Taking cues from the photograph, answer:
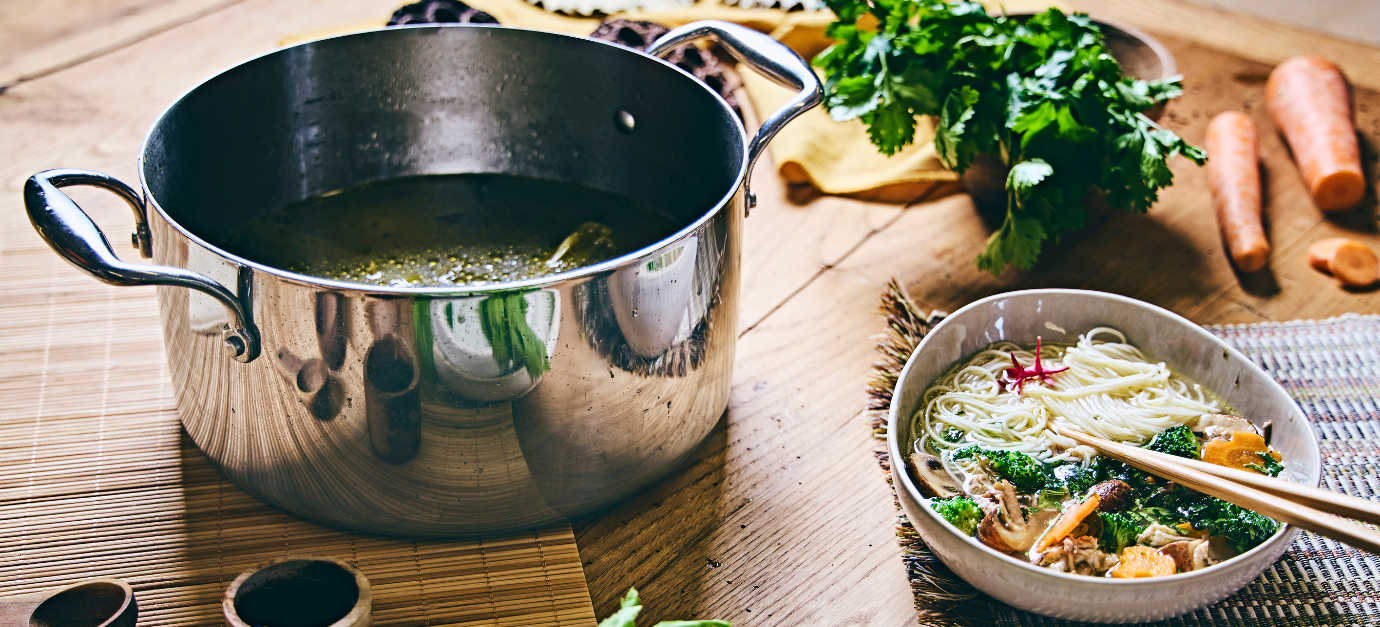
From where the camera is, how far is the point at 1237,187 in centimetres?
166

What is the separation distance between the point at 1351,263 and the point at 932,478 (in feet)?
3.09

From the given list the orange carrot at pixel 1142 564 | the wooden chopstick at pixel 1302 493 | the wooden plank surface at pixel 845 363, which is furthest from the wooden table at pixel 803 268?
the wooden chopstick at pixel 1302 493

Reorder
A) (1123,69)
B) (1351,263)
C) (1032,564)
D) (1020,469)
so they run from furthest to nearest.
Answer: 1. (1123,69)
2. (1351,263)
3. (1020,469)
4. (1032,564)

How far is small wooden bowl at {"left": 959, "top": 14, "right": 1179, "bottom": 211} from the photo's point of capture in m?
1.60

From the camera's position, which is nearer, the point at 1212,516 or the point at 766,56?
the point at 1212,516

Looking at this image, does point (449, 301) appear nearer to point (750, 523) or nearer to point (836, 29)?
point (750, 523)

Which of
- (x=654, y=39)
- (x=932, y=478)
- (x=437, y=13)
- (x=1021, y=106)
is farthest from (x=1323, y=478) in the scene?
(x=437, y=13)

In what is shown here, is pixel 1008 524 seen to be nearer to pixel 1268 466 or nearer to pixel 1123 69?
pixel 1268 466

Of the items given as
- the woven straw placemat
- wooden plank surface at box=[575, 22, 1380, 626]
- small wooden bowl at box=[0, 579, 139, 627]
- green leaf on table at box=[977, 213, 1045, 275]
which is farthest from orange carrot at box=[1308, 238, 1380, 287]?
small wooden bowl at box=[0, 579, 139, 627]

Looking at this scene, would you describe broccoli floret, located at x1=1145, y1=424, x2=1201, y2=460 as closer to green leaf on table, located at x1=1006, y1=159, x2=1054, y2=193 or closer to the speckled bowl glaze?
the speckled bowl glaze

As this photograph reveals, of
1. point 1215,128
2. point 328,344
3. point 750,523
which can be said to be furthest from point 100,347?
point 1215,128

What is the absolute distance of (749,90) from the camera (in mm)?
1887

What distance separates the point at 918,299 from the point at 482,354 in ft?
2.59

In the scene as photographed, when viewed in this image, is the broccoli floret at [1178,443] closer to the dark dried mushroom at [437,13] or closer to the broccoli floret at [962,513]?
the broccoli floret at [962,513]
